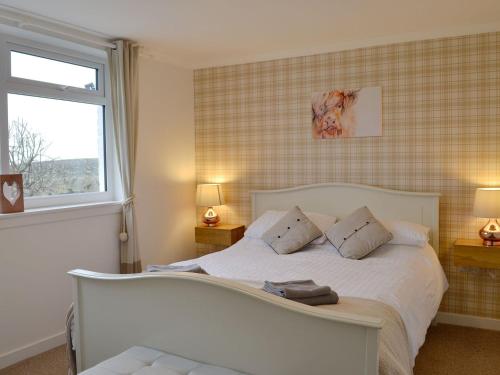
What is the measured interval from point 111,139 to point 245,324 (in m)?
2.65

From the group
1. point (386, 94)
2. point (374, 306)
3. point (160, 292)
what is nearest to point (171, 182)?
point (386, 94)

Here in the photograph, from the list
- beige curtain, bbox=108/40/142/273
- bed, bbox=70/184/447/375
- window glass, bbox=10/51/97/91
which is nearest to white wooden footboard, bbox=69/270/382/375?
bed, bbox=70/184/447/375

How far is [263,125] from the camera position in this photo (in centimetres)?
455

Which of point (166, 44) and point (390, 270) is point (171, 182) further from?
point (390, 270)

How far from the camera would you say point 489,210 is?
3334mm

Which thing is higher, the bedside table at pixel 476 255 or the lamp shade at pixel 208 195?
the lamp shade at pixel 208 195

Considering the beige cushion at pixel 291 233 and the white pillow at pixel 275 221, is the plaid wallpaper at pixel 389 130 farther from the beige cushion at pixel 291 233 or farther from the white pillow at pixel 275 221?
the beige cushion at pixel 291 233

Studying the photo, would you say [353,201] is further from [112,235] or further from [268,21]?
[112,235]

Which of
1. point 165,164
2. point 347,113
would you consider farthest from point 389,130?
point 165,164

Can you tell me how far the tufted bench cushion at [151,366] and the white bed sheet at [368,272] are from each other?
2.71 feet

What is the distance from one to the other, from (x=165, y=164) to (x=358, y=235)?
2.05m

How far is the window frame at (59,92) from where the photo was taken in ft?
10.6

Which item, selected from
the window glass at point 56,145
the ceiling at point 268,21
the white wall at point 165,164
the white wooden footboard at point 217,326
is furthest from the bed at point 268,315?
the ceiling at point 268,21

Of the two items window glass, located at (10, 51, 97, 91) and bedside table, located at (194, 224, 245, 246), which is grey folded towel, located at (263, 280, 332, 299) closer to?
bedside table, located at (194, 224, 245, 246)
